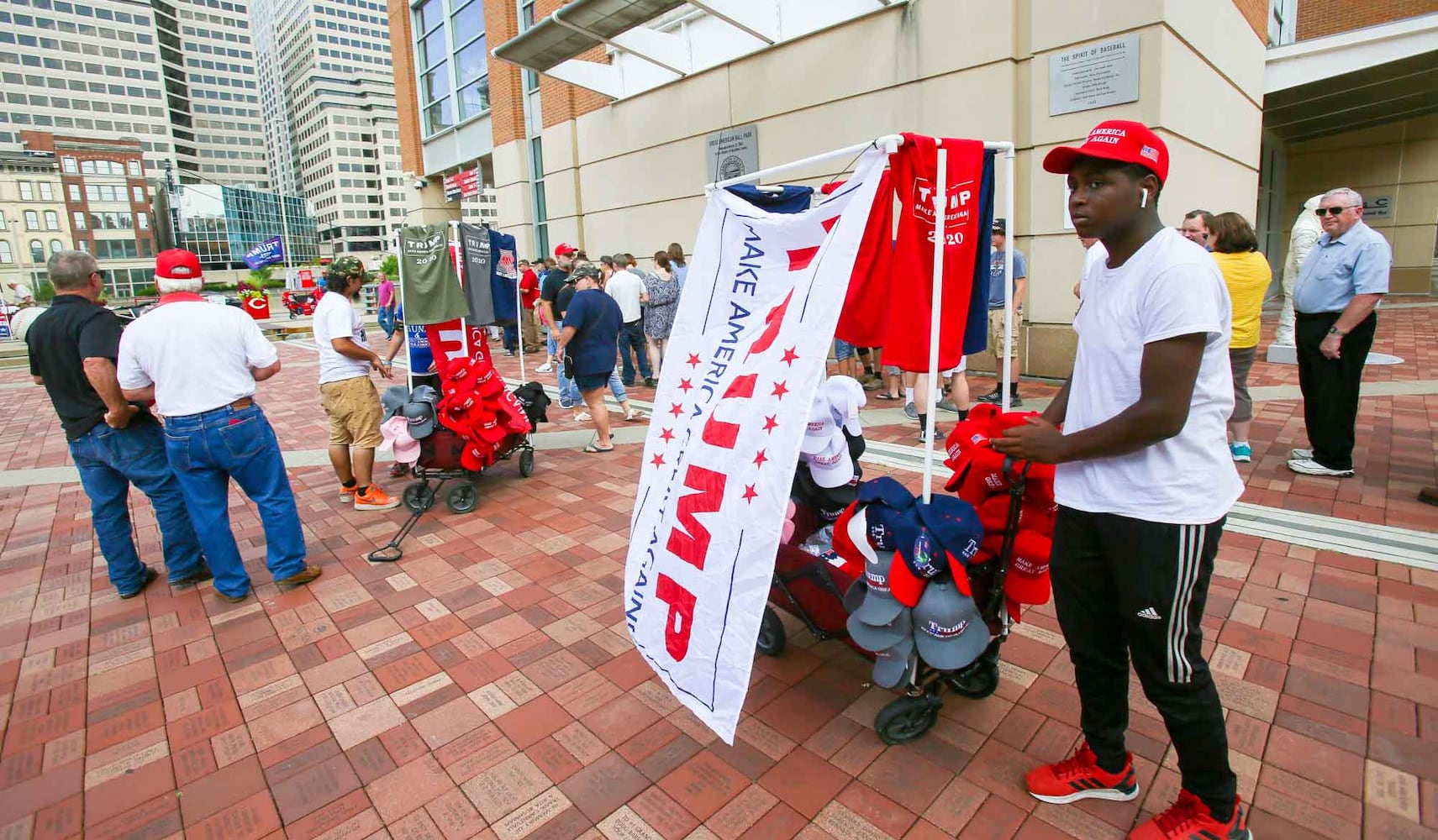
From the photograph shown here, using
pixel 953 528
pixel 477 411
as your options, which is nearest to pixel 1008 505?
pixel 953 528

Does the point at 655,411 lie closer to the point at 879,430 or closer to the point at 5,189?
the point at 879,430

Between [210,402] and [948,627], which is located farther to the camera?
[210,402]

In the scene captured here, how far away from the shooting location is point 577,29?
1067 cm

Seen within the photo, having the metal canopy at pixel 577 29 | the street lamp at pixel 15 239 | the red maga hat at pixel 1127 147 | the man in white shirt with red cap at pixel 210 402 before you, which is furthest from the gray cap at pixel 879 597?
the street lamp at pixel 15 239

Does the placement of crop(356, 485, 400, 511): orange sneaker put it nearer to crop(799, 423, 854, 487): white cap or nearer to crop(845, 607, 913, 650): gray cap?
crop(799, 423, 854, 487): white cap

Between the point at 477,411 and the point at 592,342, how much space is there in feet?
4.58

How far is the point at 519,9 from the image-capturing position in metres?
15.7

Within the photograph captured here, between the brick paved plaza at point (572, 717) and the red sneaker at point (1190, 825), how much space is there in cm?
11

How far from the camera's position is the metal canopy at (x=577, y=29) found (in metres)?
10.1

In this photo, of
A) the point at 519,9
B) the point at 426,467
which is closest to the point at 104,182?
the point at 519,9

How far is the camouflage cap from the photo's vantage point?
499 cm

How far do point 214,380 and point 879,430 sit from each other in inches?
198

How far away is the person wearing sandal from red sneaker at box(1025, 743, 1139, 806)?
15.8ft

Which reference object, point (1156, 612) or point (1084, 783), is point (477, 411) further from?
point (1156, 612)
